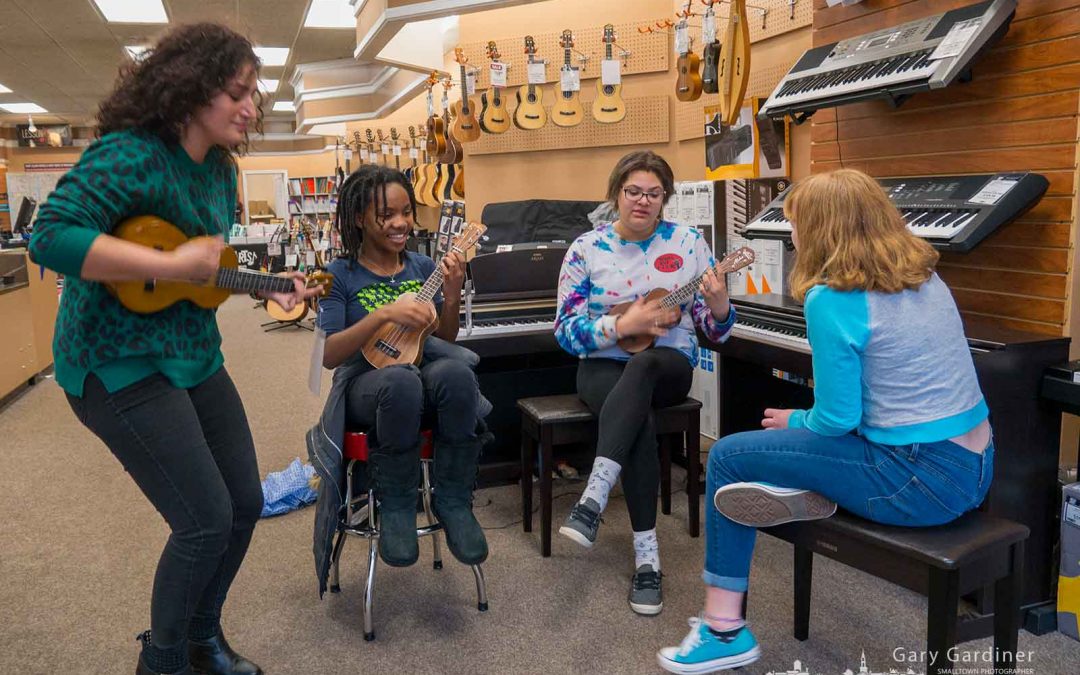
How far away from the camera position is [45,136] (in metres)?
15.1

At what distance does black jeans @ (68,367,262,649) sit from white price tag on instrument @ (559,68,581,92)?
3403mm

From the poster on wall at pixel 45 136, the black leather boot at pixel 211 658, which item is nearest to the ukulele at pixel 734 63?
the black leather boot at pixel 211 658

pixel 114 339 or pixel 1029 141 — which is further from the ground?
pixel 1029 141

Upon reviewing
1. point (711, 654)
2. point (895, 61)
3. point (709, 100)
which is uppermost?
point (709, 100)

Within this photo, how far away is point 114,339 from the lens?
1522 millimetres

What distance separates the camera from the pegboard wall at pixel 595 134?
4664 mm

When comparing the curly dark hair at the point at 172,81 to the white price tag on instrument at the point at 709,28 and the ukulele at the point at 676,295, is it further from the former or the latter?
the white price tag on instrument at the point at 709,28

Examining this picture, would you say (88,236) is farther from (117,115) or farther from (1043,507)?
(1043,507)

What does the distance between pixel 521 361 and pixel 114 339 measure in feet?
6.89

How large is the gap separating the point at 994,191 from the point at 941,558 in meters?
1.23

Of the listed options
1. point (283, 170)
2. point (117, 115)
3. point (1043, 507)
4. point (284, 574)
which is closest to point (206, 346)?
point (117, 115)

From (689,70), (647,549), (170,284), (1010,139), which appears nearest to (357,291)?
(170,284)

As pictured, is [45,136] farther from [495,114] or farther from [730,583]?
[730,583]

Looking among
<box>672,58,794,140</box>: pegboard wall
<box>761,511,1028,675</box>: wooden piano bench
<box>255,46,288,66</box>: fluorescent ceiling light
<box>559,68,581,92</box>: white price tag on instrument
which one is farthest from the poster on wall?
<box>761,511,1028,675</box>: wooden piano bench
